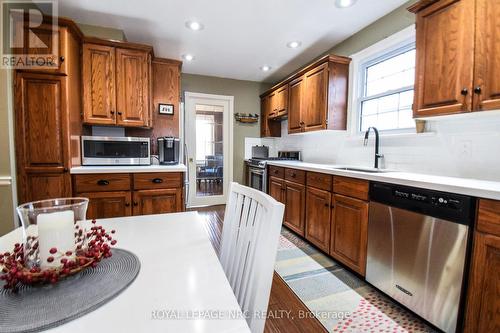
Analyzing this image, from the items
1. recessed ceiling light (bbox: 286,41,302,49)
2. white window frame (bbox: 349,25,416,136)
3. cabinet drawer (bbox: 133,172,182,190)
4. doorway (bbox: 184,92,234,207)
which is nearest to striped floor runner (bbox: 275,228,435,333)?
cabinet drawer (bbox: 133,172,182,190)

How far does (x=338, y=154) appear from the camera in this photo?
3031mm

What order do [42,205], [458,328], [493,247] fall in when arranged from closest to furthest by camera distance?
1. [42,205]
2. [493,247]
3. [458,328]

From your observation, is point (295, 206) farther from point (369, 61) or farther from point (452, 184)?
point (369, 61)

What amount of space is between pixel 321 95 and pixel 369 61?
2.04ft

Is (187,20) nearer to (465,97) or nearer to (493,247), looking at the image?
(465,97)

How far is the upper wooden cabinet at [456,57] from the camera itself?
1.37m

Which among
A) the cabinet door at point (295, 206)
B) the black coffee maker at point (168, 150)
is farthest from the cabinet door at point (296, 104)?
the black coffee maker at point (168, 150)

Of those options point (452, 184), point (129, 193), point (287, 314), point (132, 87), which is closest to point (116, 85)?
point (132, 87)

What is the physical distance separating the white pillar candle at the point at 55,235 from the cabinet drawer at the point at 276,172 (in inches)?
106

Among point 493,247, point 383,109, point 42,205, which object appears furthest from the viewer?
point 383,109

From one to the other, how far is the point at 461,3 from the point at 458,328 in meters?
2.01

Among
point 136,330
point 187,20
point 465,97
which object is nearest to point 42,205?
point 136,330

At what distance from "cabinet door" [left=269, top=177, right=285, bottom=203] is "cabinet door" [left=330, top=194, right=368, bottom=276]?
1051 millimetres
